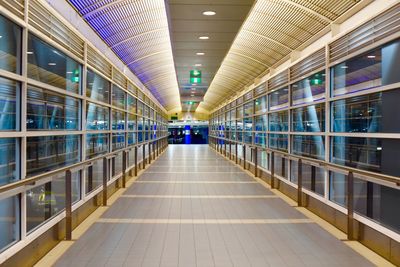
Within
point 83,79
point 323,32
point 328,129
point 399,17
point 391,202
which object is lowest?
point 391,202

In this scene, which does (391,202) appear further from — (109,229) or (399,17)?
(109,229)

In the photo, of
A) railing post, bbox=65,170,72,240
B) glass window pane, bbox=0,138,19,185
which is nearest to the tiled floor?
railing post, bbox=65,170,72,240

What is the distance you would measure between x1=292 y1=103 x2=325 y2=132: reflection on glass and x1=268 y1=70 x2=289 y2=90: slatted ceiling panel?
2.70ft

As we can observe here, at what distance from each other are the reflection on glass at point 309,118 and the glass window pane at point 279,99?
616 mm

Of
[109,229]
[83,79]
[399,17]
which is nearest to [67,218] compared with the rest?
[109,229]

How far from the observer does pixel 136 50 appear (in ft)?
34.8

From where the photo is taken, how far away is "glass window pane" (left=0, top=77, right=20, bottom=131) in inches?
157

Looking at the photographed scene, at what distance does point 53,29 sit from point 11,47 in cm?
116

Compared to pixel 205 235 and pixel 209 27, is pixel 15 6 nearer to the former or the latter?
pixel 205 235

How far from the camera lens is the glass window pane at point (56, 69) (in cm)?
558

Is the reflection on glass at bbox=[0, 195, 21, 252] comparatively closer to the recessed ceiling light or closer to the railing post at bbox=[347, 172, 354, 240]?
the railing post at bbox=[347, 172, 354, 240]

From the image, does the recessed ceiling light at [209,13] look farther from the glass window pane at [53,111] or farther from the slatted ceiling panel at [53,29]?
the glass window pane at [53,111]

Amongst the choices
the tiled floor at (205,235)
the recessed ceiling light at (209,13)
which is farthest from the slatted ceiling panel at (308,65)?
the tiled floor at (205,235)

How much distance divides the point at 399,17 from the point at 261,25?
4468mm
